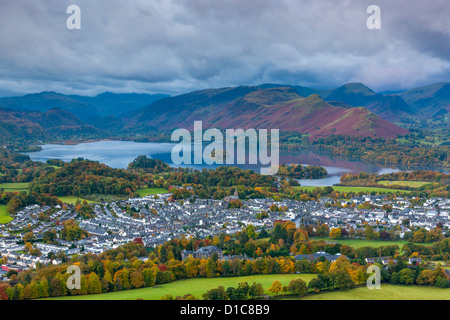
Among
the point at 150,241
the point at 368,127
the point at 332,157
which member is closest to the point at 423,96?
the point at 368,127

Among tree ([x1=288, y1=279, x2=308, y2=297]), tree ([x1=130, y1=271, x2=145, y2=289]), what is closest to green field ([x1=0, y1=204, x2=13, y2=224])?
tree ([x1=130, y1=271, x2=145, y2=289])

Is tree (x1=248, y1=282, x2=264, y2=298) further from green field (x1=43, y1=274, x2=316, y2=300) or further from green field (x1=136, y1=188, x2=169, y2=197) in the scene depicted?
green field (x1=136, y1=188, x2=169, y2=197)

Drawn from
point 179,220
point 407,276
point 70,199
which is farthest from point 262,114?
point 407,276

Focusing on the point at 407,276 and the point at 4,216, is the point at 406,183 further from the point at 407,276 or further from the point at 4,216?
the point at 4,216

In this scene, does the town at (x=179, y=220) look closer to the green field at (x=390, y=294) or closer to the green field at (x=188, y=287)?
the green field at (x=188, y=287)

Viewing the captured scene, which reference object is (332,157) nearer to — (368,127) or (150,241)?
(368,127)
